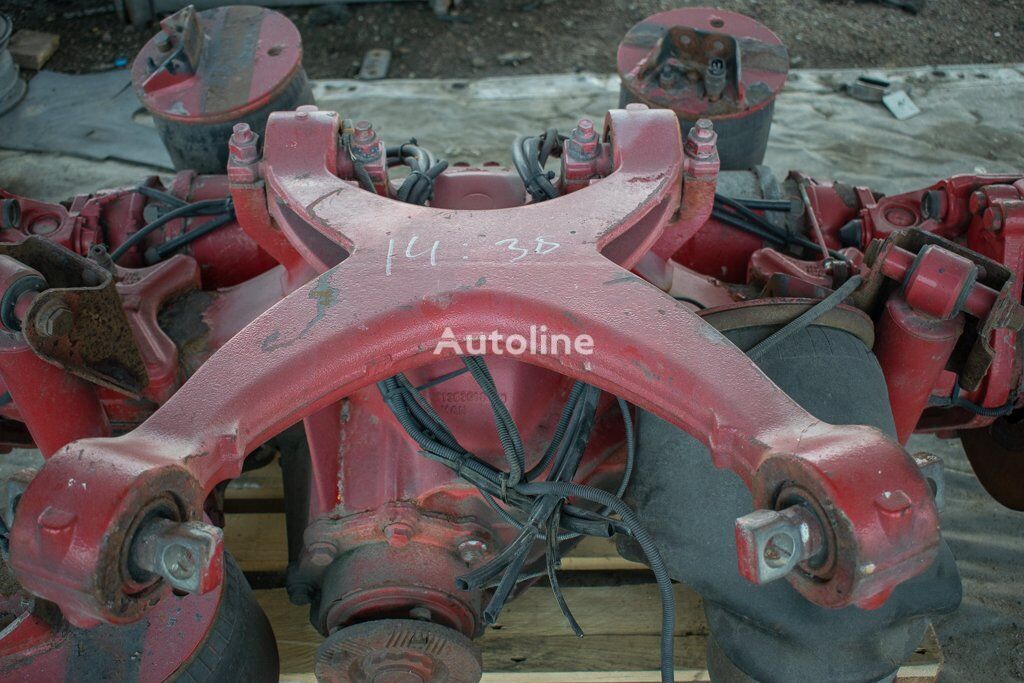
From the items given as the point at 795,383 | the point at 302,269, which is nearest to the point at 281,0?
the point at 302,269

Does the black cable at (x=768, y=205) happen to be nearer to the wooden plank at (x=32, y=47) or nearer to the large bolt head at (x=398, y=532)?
the large bolt head at (x=398, y=532)

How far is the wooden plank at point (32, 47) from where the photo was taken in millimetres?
3893

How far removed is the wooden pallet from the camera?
5.54 ft

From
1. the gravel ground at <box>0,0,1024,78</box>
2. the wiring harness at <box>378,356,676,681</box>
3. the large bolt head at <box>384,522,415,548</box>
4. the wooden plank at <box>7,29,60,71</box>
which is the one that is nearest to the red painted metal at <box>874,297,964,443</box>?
the wiring harness at <box>378,356,676,681</box>

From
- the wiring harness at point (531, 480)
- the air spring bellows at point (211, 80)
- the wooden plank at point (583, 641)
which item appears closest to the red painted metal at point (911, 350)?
the wiring harness at point (531, 480)

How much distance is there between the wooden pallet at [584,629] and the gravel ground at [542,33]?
8.23ft

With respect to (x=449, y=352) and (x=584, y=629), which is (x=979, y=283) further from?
(x=584, y=629)

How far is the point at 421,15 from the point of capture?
4246 millimetres

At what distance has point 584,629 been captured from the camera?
69.8 inches

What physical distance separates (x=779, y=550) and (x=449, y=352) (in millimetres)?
480

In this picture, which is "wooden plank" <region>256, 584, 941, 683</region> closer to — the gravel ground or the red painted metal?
the red painted metal

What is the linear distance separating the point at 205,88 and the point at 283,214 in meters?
0.85

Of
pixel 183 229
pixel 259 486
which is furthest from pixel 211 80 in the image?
pixel 259 486

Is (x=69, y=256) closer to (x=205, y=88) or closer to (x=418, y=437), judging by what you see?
(x=418, y=437)
